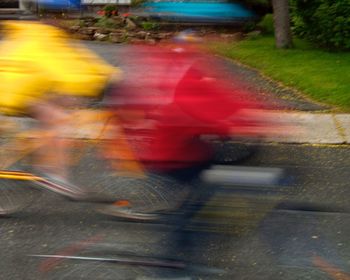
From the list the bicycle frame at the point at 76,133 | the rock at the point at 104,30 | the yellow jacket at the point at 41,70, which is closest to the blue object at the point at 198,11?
the yellow jacket at the point at 41,70

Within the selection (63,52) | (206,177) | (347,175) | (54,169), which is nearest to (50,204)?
(54,169)

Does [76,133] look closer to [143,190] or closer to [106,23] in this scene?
[143,190]

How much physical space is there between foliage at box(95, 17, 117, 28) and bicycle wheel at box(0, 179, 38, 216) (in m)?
9.93

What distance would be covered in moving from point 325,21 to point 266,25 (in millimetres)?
3517

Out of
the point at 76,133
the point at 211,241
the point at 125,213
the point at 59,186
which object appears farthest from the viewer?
the point at 76,133

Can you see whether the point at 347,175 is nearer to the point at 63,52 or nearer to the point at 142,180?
the point at 142,180

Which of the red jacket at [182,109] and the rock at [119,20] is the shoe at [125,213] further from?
the rock at [119,20]

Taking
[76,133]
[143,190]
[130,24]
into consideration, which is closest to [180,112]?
[143,190]

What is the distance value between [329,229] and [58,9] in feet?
7.17

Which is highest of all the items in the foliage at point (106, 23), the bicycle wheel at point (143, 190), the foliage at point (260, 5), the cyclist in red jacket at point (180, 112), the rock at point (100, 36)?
the cyclist in red jacket at point (180, 112)

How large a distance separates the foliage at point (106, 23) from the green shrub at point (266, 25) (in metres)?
3.45

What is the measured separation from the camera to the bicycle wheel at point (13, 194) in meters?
3.88

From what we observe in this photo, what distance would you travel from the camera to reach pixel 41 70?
310 cm

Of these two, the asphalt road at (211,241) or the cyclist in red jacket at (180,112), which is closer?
the cyclist in red jacket at (180,112)
